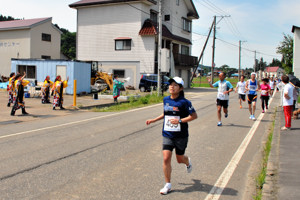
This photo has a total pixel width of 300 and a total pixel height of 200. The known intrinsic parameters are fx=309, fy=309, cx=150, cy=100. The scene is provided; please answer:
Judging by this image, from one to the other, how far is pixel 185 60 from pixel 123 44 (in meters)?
10.3

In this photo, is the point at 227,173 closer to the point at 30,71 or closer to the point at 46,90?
the point at 46,90

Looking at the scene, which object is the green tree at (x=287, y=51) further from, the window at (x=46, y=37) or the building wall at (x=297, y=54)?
the window at (x=46, y=37)

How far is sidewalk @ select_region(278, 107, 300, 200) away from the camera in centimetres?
430

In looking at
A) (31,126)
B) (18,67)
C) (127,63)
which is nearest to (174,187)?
(31,126)

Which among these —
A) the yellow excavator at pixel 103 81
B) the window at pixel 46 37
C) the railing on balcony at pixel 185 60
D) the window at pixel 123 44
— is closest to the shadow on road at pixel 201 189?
the yellow excavator at pixel 103 81

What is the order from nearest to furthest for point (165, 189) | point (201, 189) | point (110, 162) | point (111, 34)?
point (165, 189) → point (201, 189) → point (110, 162) → point (111, 34)

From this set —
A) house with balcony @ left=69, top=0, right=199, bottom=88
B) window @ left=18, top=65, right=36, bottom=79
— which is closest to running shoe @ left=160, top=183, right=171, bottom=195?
window @ left=18, top=65, right=36, bottom=79

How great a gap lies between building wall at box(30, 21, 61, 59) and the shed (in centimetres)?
1340

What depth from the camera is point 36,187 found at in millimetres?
4555

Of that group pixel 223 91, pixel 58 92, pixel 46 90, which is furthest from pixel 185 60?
pixel 223 91

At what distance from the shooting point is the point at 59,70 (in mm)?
23484

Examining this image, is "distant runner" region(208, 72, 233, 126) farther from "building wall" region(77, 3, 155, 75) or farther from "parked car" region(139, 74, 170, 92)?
"building wall" region(77, 3, 155, 75)

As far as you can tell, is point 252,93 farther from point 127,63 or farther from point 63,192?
point 127,63

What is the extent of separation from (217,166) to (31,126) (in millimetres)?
6912
